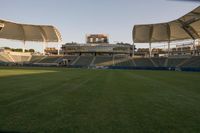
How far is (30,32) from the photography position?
267ft

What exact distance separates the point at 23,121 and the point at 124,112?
2.75 metres

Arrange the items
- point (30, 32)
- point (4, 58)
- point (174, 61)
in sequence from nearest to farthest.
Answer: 1. point (174, 61)
2. point (4, 58)
3. point (30, 32)

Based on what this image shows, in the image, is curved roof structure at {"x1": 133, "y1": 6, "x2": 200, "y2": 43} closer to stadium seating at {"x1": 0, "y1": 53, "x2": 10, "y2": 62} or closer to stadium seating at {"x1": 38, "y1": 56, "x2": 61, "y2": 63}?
stadium seating at {"x1": 38, "y1": 56, "x2": 61, "y2": 63}

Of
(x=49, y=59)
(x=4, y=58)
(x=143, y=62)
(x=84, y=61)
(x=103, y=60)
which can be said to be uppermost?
(x=4, y=58)

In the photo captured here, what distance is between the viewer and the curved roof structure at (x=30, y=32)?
7699 cm

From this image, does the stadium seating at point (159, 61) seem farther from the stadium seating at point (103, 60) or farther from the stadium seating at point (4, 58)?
the stadium seating at point (4, 58)

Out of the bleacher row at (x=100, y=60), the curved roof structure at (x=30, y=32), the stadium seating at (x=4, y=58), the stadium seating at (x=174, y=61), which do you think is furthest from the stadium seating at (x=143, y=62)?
the stadium seating at (x=4, y=58)

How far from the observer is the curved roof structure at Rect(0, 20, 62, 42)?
77.0 meters

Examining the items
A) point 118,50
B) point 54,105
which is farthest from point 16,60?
point 54,105

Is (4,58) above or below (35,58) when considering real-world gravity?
above

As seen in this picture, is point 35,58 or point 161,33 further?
point 35,58

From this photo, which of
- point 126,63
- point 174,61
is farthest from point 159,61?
point 126,63

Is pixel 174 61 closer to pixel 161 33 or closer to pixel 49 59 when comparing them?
pixel 161 33

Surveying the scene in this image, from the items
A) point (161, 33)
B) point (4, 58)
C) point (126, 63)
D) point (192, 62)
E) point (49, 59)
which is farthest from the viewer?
point (49, 59)
